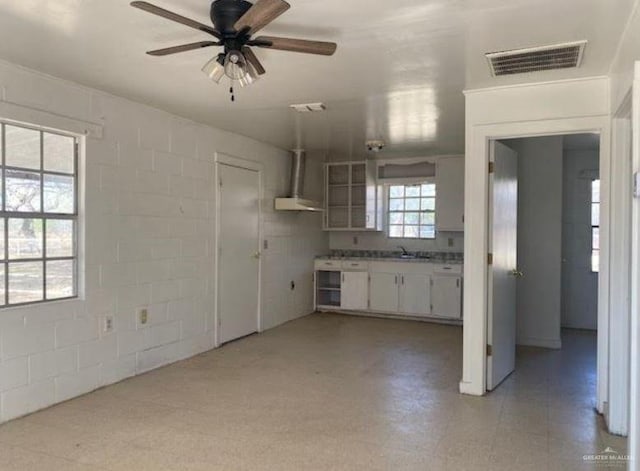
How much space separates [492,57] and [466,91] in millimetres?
723

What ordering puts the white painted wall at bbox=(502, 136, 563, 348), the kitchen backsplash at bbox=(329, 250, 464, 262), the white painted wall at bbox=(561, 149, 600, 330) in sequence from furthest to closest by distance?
the kitchen backsplash at bbox=(329, 250, 464, 262) → the white painted wall at bbox=(561, 149, 600, 330) → the white painted wall at bbox=(502, 136, 563, 348)

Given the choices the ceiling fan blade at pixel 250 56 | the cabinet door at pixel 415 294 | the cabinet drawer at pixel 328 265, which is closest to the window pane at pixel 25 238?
the ceiling fan blade at pixel 250 56

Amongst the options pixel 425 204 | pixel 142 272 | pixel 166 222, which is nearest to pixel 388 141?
pixel 425 204

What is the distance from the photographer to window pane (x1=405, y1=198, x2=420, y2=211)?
24.4 feet

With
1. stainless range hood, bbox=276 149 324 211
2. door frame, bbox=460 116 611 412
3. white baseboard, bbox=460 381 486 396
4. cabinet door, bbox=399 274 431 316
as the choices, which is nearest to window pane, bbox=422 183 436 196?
cabinet door, bbox=399 274 431 316

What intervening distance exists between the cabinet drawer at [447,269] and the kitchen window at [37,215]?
14.8 feet

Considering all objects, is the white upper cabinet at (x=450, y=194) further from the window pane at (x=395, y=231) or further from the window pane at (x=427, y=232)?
the window pane at (x=395, y=231)

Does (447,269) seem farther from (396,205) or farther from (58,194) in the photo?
(58,194)

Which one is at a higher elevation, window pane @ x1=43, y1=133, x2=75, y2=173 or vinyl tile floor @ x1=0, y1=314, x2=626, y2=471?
window pane @ x1=43, y1=133, x2=75, y2=173

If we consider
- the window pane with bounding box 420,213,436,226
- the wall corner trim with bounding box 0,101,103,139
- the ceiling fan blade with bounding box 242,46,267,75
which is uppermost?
the ceiling fan blade with bounding box 242,46,267,75

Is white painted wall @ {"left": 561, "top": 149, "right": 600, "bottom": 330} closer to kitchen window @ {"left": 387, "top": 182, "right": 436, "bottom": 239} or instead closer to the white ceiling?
kitchen window @ {"left": 387, "top": 182, "right": 436, "bottom": 239}

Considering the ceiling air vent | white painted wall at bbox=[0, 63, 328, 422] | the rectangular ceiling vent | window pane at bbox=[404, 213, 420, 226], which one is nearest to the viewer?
the ceiling air vent

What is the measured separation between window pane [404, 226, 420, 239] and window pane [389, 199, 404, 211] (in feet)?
1.04

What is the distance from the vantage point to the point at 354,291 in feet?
23.4
